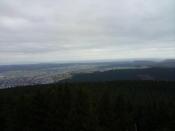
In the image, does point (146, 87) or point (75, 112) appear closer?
point (75, 112)

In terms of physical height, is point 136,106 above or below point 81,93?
below

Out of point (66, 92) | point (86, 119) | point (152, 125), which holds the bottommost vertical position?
point (152, 125)

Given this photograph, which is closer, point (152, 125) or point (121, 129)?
point (121, 129)

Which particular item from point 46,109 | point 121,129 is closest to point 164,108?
point 121,129

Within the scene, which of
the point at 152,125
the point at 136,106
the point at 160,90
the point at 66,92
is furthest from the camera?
the point at 160,90

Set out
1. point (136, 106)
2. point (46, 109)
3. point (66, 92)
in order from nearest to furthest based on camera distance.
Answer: point (46, 109) < point (66, 92) < point (136, 106)

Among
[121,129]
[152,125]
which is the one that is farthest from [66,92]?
[152,125]

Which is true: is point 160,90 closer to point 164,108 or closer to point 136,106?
point 136,106

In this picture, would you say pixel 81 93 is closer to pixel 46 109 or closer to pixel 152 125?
pixel 46 109

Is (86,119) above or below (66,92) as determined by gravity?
below
